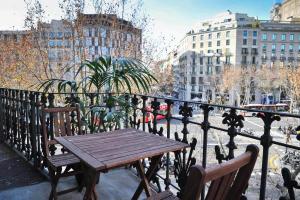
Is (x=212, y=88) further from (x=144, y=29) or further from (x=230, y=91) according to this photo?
(x=144, y=29)

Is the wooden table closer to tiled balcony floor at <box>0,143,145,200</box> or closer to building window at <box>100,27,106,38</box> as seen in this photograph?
tiled balcony floor at <box>0,143,145,200</box>

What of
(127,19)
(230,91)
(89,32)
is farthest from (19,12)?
(230,91)

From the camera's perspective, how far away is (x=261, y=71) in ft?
104

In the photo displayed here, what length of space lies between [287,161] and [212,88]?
89.0ft

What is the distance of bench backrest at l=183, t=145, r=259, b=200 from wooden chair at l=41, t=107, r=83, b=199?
5.43ft

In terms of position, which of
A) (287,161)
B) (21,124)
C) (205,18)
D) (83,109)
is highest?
(205,18)

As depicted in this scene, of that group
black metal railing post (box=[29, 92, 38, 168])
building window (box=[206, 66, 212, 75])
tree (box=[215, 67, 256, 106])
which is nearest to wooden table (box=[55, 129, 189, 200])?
black metal railing post (box=[29, 92, 38, 168])

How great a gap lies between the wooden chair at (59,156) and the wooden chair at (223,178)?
1653mm

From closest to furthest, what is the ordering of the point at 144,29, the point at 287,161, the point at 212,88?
1. the point at 144,29
2. the point at 287,161
3. the point at 212,88

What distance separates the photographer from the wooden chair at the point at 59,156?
2.17 meters

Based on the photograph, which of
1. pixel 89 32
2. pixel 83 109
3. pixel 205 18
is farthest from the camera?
pixel 205 18

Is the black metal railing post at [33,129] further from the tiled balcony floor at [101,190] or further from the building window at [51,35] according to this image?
the building window at [51,35]

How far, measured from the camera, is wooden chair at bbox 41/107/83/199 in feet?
7.11

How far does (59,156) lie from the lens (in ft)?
7.68
